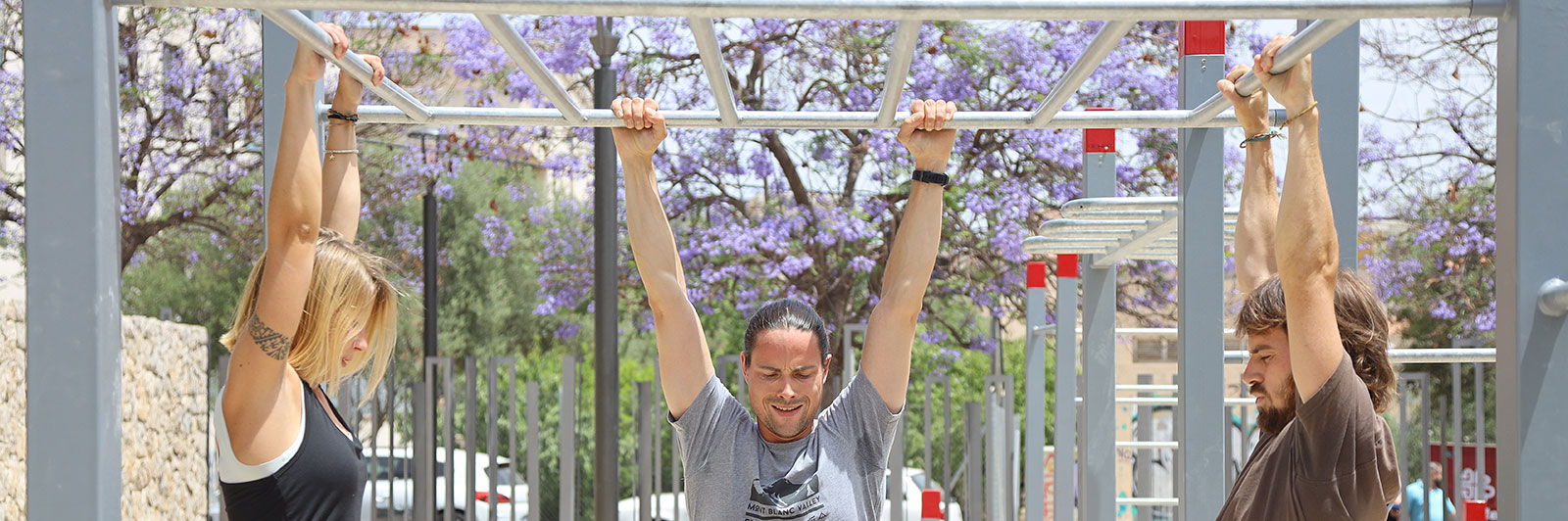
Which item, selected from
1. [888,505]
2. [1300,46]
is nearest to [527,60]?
[1300,46]

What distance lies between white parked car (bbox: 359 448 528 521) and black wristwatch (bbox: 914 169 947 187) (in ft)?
14.8

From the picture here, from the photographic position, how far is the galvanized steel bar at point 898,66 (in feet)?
6.12

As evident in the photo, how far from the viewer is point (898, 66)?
81.7 inches

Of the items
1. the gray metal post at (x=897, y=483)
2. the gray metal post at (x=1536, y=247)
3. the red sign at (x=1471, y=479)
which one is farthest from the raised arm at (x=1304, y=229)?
the gray metal post at (x=897, y=483)

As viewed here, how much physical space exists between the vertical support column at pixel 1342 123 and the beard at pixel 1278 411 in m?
0.56

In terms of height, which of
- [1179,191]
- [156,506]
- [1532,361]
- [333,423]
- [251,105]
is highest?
[251,105]

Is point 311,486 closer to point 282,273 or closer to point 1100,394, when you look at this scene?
point 282,273

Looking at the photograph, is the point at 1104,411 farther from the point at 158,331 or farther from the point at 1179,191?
the point at 158,331

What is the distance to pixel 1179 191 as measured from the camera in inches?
127

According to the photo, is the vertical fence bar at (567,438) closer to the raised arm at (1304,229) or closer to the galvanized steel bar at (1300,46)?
the galvanized steel bar at (1300,46)

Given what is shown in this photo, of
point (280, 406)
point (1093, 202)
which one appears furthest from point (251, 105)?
point (280, 406)

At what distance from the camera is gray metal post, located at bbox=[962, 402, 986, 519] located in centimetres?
805

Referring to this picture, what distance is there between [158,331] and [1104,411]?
5.78m

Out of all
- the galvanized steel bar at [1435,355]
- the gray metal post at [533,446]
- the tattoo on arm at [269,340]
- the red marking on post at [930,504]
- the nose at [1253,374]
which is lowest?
the red marking on post at [930,504]
